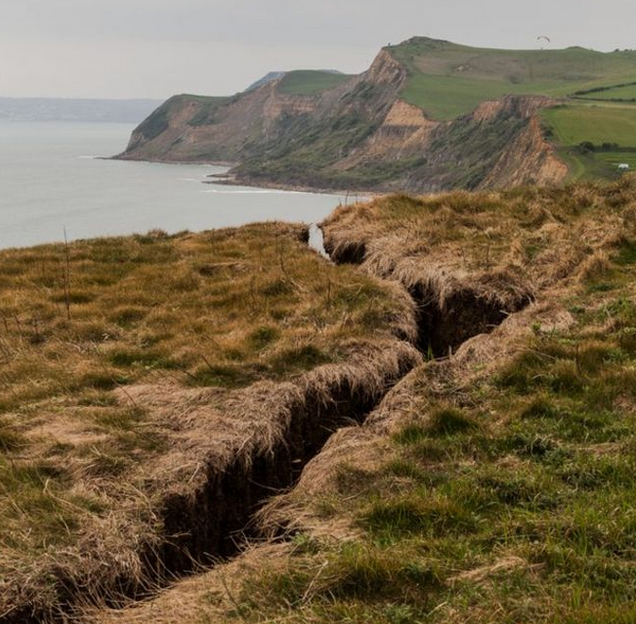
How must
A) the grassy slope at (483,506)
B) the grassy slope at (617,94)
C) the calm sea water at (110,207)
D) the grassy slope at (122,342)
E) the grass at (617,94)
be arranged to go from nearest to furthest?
the grassy slope at (483,506), the grassy slope at (122,342), the calm sea water at (110,207), the grass at (617,94), the grassy slope at (617,94)

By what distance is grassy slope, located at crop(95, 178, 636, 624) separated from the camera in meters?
5.15

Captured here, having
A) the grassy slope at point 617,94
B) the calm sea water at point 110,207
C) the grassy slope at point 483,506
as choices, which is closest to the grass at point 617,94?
the grassy slope at point 617,94

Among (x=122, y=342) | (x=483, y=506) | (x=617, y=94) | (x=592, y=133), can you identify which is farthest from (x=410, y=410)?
(x=617, y=94)

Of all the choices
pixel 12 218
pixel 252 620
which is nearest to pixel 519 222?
pixel 252 620

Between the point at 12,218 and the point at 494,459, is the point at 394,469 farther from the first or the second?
the point at 12,218

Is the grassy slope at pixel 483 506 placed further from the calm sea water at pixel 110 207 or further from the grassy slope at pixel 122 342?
the calm sea water at pixel 110 207

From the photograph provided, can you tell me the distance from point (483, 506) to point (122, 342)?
749 centimetres

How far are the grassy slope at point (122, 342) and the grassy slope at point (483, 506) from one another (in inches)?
77.4

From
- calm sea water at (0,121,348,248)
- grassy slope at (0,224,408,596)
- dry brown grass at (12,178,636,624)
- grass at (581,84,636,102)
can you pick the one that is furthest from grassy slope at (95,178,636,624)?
grass at (581,84,636,102)

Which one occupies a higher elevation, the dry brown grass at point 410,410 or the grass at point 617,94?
the grass at point 617,94

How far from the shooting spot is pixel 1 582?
19.6 ft

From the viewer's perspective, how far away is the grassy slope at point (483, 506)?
5.15m

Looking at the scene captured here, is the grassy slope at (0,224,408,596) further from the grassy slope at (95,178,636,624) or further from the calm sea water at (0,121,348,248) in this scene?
the calm sea water at (0,121,348,248)

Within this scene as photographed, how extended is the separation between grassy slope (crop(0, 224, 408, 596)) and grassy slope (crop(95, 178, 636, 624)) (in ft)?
6.45
